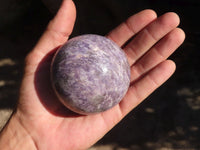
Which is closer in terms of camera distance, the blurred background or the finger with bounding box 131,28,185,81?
the finger with bounding box 131,28,185,81

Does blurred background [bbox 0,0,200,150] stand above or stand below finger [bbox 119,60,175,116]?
below

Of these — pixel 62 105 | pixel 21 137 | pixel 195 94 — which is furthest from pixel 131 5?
pixel 21 137

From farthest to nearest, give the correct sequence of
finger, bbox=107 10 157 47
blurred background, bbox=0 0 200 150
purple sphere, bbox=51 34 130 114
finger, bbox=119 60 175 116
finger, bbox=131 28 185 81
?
blurred background, bbox=0 0 200 150 → finger, bbox=107 10 157 47 → finger, bbox=131 28 185 81 → finger, bbox=119 60 175 116 → purple sphere, bbox=51 34 130 114


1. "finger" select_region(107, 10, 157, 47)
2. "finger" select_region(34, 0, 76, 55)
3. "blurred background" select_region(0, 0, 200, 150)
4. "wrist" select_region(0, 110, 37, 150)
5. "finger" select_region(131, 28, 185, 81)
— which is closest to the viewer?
"wrist" select_region(0, 110, 37, 150)

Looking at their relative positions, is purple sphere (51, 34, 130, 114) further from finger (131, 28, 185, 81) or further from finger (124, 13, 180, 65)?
finger (124, 13, 180, 65)

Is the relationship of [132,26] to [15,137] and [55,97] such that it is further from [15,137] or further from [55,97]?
[15,137]

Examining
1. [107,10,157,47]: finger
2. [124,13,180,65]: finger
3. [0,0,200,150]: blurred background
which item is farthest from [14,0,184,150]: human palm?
[0,0,200,150]: blurred background
